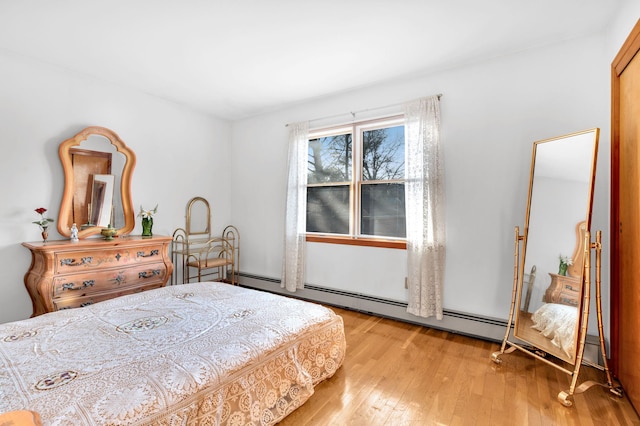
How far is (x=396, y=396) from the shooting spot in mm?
1850

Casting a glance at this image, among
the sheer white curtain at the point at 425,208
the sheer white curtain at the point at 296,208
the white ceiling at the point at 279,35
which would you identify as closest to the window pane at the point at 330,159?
the sheer white curtain at the point at 296,208

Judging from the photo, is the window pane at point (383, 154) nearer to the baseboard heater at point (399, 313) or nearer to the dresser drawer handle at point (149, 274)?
the baseboard heater at point (399, 313)

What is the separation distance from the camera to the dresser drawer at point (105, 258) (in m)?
2.56

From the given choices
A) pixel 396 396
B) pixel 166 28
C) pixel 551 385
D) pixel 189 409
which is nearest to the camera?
Answer: pixel 189 409

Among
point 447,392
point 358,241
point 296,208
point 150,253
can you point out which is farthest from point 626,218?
point 150,253

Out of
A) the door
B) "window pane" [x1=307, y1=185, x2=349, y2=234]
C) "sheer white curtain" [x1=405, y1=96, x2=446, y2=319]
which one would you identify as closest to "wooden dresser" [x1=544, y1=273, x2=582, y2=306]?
the door

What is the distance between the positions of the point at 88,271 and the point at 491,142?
3853 mm

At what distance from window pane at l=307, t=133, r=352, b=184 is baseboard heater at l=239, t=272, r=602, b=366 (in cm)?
139

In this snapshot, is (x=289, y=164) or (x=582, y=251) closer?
(x=582, y=251)

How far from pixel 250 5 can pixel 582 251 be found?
9.09 feet

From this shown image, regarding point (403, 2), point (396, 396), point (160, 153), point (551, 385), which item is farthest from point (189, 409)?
point (160, 153)

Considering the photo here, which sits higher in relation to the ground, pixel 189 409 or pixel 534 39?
pixel 534 39

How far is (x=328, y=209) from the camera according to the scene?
148 inches

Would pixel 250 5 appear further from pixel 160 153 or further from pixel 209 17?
pixel 160 153
